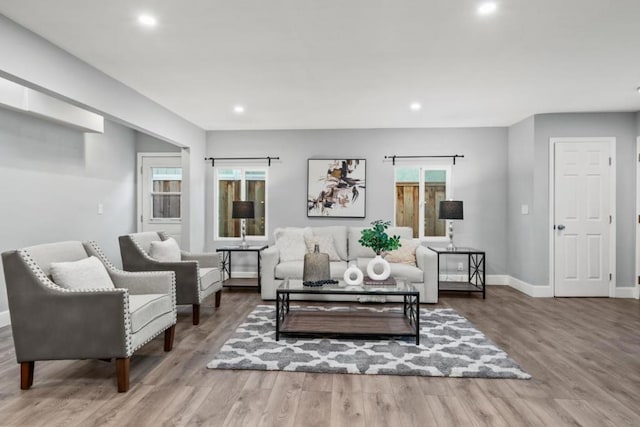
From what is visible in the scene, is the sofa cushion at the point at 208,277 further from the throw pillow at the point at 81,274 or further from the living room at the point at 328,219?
the throw pillow at the point at 81,274

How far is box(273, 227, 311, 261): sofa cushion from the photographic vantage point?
5105 mm

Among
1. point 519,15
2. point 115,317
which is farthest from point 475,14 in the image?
point 115,317

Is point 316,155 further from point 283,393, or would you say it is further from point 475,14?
point 283,393

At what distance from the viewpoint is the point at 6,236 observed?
3842mm

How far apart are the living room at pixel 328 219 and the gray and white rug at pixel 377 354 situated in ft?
0.39

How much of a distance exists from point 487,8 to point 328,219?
4022 mm

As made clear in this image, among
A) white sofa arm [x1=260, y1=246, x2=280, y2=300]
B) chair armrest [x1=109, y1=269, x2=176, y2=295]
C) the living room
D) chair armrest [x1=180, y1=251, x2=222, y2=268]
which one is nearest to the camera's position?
the living room

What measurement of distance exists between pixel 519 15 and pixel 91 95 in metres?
3.49

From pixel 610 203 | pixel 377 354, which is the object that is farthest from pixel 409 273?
pixel 610 203

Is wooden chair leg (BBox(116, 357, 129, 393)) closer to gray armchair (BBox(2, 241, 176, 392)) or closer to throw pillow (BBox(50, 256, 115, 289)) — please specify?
gray armchair (BBox(2, 241, 176, 392))

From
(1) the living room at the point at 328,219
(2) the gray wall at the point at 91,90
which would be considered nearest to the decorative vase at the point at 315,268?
(1) the living room at the point at 328,219

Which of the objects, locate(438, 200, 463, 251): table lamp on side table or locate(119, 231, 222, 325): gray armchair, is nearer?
locate(119, 231, 222, 325): gray armchair

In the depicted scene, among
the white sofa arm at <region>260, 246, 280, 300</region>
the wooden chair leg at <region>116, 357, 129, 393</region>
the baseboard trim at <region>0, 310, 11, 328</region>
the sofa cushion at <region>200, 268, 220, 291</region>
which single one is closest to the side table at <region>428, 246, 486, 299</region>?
the white sofa arm at <region>260, 246, 280, 300</region>

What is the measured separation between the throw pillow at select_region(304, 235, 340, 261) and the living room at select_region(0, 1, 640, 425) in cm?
78
